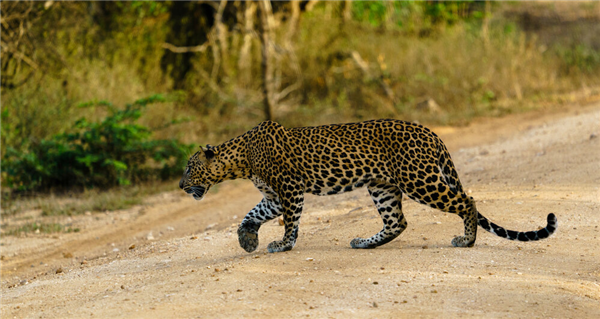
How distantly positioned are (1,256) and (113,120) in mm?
3538

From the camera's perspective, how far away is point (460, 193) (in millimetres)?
5859

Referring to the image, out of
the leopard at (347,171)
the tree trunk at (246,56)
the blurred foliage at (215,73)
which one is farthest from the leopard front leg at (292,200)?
the tree trunk at (246,56)

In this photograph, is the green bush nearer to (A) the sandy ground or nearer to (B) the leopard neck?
(A) the sandy ground

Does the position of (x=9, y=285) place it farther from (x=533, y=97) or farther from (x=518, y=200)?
(x=533, y=97)

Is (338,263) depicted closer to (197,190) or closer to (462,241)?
(462,241)

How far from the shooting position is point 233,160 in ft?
21.0

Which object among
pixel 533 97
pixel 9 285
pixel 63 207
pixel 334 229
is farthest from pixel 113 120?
pixel 533 97

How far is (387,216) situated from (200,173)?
1.70 metres

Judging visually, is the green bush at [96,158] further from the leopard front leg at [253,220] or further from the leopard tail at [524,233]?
the leopard tail at [524,233]

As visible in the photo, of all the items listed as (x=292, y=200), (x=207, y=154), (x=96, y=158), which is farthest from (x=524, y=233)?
(x=96, y=158)

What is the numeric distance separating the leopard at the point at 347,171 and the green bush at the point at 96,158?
4850 mm

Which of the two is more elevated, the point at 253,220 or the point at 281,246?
the point at 253,220

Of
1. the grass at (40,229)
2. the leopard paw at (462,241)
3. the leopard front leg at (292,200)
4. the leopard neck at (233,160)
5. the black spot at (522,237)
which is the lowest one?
the grass at (40,229)

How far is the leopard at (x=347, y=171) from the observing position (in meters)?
5.85
